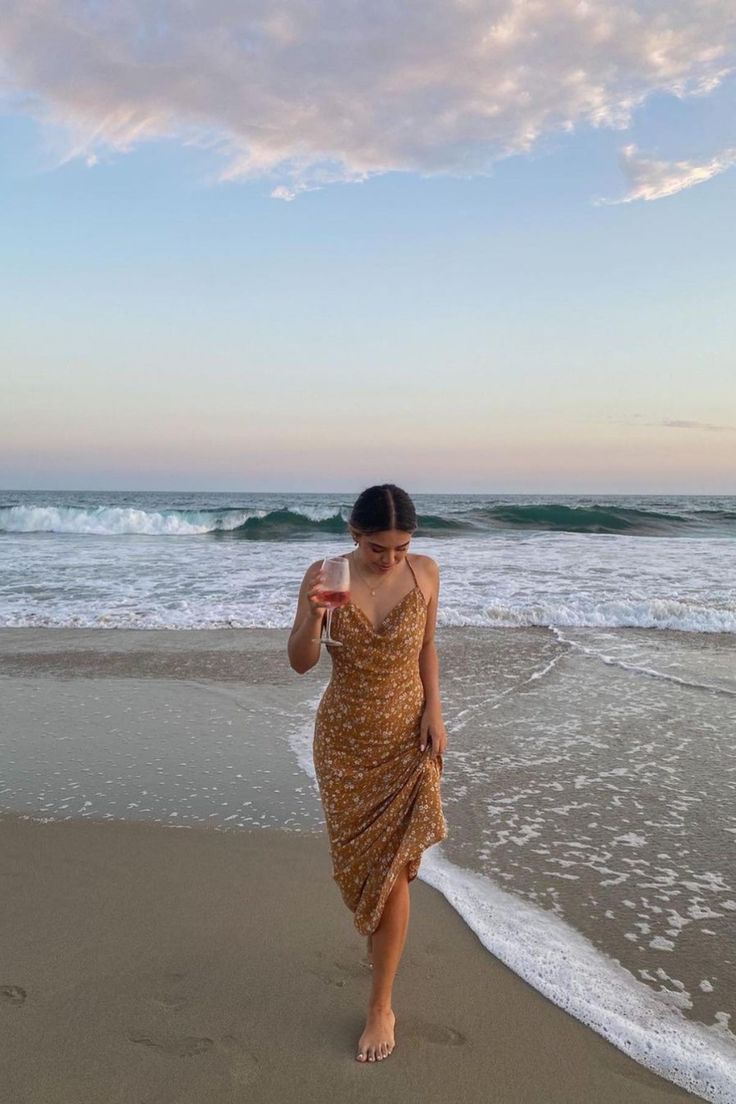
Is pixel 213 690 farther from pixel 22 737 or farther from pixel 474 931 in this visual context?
pixel 474 931

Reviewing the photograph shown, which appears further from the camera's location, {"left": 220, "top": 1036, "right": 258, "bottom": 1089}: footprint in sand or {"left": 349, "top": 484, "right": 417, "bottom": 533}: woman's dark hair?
{"left": 349, "top": 484, "right": 417, "bottom": 533}: woman's dark hair

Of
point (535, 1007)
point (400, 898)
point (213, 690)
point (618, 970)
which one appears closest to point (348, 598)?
point (400, 898)

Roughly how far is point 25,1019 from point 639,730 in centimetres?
484

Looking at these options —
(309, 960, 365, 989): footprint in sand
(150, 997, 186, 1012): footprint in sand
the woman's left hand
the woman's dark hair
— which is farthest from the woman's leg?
the woman's dark hair

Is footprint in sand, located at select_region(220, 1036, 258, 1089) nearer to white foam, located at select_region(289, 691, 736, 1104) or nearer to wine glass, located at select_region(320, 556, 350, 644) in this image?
white foam, located at select_region(289, 691, 736, 1104)

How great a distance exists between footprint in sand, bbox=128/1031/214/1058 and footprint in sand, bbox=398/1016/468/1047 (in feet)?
2.16

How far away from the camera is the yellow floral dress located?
2.77 m

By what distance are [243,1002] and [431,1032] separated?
2.19 ft

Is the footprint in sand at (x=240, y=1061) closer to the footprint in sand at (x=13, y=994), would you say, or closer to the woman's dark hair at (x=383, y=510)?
the footprint in sand at (x=13, y=994)

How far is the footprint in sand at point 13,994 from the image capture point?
2.80m

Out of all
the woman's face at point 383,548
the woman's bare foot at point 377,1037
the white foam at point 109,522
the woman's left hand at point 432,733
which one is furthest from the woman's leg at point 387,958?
the white foam at point 109,522

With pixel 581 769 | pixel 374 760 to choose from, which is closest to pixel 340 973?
pixel 374 760

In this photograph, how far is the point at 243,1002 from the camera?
286cm

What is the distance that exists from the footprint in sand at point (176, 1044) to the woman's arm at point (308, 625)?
1237mm
